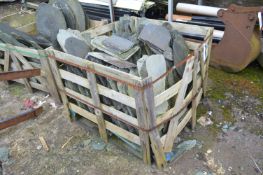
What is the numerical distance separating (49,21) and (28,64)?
0.69 m

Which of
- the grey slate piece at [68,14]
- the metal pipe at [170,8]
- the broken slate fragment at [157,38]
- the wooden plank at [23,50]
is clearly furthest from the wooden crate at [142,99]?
the metal pipe at [170,8]

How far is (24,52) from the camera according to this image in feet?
11.6

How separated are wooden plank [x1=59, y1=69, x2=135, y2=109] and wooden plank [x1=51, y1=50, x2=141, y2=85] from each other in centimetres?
17

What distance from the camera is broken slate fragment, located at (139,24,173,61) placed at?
2.77 meters

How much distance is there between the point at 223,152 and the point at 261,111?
2.80ft

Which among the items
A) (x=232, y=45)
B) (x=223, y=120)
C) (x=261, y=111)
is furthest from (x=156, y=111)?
(x=232, y=45)

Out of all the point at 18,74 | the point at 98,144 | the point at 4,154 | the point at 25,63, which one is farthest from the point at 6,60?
the point at 98,144

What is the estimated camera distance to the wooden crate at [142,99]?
2.27 meters

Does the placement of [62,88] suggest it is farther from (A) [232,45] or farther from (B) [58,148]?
(A) [232,45]

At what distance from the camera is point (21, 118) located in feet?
11.1

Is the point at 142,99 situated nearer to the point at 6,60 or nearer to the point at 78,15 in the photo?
the point at 78,15

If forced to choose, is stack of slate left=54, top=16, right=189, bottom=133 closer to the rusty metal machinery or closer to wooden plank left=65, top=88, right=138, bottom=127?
wooden plank left=65, top=88, right=138, bottom=127

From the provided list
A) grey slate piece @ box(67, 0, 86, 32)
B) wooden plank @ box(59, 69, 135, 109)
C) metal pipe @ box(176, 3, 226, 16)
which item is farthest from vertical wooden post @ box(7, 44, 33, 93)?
metal pipe @ box(176, 3, 226, 16)

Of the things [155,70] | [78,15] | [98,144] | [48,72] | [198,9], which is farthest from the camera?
[198,9]
